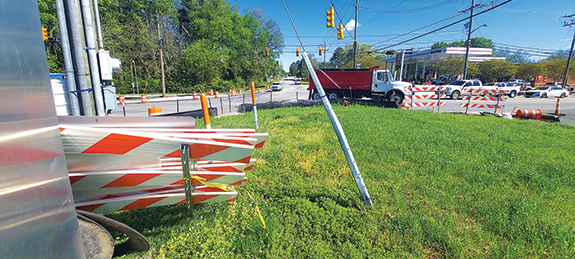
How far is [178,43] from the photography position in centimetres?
4400

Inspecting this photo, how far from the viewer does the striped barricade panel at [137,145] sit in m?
1.51

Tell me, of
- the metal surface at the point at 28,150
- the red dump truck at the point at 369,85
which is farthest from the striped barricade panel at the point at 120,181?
→ the red dump truck at the point at 369,85

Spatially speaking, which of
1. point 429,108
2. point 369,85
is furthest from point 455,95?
point 369,85

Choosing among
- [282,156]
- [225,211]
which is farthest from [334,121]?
[282,156]

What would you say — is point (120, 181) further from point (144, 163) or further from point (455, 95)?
point (455, 95)

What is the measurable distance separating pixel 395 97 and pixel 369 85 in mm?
1969

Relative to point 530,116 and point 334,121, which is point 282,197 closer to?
point 334,121

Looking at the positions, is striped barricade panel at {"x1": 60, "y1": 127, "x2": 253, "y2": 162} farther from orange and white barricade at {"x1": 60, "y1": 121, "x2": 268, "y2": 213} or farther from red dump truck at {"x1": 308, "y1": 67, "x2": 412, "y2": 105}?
red dump truck at {"x1": 308, "y1": 67, "x2": 412, "y2": 105}

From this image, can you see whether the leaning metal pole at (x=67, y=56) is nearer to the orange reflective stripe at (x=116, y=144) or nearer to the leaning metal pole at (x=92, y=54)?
the leaning metal pole at (x=92, y=54)

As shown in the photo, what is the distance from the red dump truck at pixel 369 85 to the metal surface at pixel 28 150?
53.0 ft

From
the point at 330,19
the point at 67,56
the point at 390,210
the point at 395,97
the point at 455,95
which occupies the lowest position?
the point at 390,210

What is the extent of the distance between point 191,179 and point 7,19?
151 cm

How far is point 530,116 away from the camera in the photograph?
35.7ft

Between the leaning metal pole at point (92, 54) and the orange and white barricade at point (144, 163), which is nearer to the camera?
the orange and white barricade at point (144, 163)
